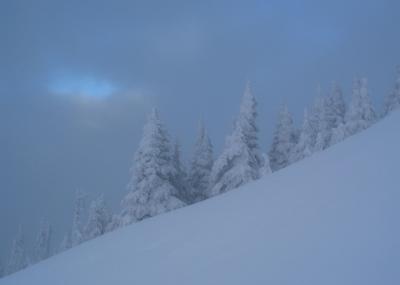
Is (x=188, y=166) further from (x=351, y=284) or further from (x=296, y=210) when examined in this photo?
(x=351, y=284)

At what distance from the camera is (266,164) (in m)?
25.7

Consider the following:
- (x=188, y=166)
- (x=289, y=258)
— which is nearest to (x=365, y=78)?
(x=188, y=166)

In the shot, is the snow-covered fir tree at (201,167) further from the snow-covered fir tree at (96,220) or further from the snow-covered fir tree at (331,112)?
the snow-covered fir tree at (96,220)

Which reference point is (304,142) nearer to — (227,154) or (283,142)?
(283,142)

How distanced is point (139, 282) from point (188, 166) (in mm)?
24338

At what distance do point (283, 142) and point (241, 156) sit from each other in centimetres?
810

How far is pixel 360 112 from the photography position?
102 feet

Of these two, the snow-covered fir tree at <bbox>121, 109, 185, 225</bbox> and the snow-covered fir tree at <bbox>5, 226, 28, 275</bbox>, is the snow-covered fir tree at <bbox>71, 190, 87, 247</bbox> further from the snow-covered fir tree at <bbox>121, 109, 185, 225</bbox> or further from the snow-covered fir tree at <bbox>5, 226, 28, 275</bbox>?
the snow-covered fir tree at <bbox>121, 109, 185, 225</bbox>

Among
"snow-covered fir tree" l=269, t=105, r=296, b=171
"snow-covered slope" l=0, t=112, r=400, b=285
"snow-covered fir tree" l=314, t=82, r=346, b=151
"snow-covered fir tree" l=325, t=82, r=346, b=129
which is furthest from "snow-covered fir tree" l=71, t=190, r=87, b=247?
"snow-covered slope" l=0, t=112, r=400, b=285

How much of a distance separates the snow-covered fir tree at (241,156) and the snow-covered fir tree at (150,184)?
3.11m

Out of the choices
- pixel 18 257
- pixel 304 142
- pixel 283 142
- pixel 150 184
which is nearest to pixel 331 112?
pixel 304 142

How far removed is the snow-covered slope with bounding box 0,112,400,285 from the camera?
6.13 meters

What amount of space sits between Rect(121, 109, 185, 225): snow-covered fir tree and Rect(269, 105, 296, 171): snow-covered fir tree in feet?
34.9

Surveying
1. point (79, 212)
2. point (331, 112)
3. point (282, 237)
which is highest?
point (282, 237)
